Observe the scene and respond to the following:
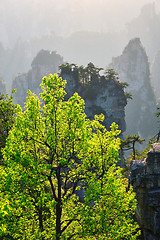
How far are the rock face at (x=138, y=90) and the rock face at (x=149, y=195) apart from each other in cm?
10213

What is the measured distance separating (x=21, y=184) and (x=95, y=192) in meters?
4.11

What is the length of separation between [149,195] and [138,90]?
113m

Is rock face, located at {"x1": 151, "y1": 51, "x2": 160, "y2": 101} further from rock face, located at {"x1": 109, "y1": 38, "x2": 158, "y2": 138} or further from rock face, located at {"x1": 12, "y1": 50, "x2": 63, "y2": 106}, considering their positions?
rock face, located at {"x1": 12, "y1": 50, "x2": 63, "y2": 106}

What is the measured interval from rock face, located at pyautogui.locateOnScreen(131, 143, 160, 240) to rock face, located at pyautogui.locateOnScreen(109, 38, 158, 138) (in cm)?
10213

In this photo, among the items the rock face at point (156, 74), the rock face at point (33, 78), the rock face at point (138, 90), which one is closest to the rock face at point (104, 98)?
the rock face at point (138, 90)

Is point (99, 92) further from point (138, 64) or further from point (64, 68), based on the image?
point (138, 64)

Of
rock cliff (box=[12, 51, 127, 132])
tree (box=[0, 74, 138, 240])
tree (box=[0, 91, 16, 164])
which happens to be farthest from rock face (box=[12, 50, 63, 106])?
tree (box=[0, 74, 138, 240])

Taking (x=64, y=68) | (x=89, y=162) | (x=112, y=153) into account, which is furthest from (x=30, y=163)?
(x=64, y=68)

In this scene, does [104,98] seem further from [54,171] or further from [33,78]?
[33,78]

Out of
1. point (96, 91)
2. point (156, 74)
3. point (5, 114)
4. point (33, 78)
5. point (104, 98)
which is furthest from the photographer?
point (156, 74)

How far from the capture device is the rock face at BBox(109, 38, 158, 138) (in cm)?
11825

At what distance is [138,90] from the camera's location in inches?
4833

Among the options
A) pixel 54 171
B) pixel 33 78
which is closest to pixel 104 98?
pixel 54 171

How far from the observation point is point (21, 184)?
1179 cm
